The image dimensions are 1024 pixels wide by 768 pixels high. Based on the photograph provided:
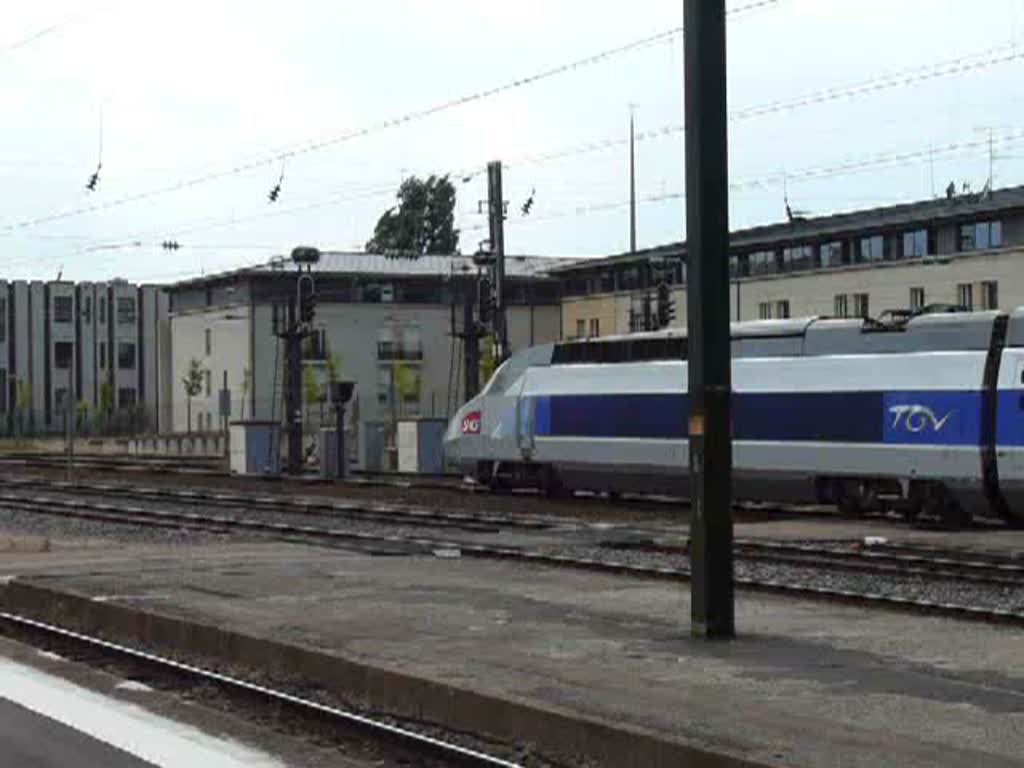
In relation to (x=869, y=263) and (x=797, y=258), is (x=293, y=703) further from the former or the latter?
(x=797, y=258)

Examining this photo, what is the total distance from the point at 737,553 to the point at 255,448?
100 feet

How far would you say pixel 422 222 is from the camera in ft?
429

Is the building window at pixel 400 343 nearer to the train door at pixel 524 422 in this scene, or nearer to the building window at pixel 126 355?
the building window at pixel 126 355

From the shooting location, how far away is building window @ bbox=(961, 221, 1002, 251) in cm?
7012

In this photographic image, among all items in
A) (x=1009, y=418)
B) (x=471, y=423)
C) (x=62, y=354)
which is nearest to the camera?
(x=1009, y=418)

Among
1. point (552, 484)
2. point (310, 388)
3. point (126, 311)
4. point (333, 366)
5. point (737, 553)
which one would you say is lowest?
point (737, 553)

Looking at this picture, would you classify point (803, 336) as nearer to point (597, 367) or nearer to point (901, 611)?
point (597, 367)

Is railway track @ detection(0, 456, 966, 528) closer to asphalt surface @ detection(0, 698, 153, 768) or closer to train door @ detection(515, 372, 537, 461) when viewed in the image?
train door @ detection(515, 372, 537, 461)

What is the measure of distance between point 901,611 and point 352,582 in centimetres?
566

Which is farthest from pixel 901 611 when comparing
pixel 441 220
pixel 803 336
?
pixel 441 220

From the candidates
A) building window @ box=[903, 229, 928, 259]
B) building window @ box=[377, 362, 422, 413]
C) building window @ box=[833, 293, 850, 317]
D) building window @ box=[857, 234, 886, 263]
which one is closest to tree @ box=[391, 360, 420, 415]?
building window @ box=[377, 362, 422, 413]

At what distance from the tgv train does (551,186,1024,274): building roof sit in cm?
3648

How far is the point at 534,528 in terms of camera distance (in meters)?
27.5

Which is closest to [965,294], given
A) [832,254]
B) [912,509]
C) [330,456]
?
[832,254]
